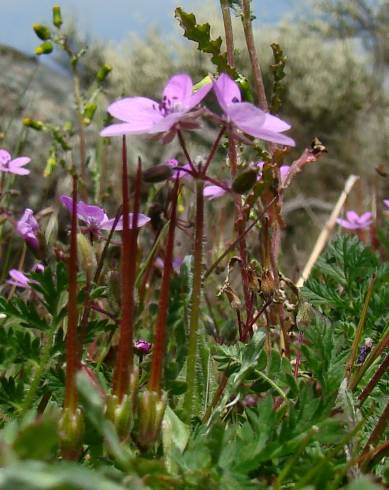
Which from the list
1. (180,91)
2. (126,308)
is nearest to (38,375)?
(126,308)

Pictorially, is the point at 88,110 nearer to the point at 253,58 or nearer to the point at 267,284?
the point at 253,58

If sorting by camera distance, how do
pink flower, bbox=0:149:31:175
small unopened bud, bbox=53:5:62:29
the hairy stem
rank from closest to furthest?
the hairy stem → pink flower, bbox=0:149:31:175 → small unopened bud, bbox=53:5:62:29

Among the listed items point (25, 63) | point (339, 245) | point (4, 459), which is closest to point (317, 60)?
point (25, 63)

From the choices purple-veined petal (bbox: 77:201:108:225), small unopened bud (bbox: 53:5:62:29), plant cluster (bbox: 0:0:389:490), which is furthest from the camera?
small unopened bud (bbox: 53:5:62:29)

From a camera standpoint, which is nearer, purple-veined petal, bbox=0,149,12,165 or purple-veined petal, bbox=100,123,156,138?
purple-veined petal, bbox=100,123,156,138

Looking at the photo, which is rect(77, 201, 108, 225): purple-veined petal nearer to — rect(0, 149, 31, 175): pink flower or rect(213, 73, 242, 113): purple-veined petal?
rect(213, 73, 242, 113): purple-veined petal

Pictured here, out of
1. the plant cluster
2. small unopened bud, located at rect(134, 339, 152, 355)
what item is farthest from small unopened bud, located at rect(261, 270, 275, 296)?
small unopened bud, located at rect(134, 339, 152, 355)

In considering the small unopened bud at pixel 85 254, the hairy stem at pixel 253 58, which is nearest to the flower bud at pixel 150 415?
the small unopened bud at pixel 85 254

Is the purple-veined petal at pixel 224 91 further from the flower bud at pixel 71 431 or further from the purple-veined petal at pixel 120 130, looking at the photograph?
the flower bud at pixel 71 431
